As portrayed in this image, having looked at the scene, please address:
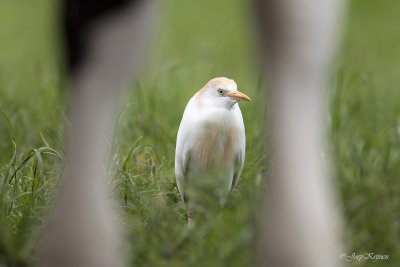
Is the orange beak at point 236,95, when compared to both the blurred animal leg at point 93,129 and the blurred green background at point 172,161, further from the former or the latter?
the blurred animal leg at point 93,129

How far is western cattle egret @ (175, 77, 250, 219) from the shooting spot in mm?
2854

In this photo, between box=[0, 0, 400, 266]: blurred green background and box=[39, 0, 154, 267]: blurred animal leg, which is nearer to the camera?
box=[39, 0, 154, 267]: blurred animal leg

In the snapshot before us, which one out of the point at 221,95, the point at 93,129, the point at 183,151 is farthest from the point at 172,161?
the point at 93,129

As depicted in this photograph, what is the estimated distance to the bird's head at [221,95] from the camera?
2.86 m

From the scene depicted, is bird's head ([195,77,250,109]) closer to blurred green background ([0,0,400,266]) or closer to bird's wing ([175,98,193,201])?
bird's wing ([175,98,193,201])

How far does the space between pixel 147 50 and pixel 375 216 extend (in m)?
1.21

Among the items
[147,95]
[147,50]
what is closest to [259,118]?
[147,95]

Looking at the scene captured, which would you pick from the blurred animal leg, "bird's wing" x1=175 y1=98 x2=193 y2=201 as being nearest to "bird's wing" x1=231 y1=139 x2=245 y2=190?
"bird's wing" x1=175 y1=98 x2=193 y2=201

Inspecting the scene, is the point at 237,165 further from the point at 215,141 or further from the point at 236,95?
Result: the point at 236,95

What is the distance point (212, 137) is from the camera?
113 inches

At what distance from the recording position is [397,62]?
6492 millimetres

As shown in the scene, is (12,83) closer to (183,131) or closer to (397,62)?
(183,131)

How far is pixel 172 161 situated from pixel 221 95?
54 cm

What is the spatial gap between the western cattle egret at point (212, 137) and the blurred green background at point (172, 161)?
0.11 m
